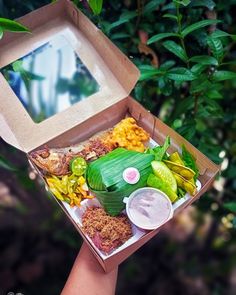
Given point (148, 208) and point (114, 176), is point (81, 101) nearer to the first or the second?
point (114, 176)

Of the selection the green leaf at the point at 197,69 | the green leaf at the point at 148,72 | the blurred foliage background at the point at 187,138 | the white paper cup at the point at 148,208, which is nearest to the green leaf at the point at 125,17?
the blurred foliage background at the point at 187,138

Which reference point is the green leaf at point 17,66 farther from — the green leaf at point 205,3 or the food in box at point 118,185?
the green leaf at point 205,3

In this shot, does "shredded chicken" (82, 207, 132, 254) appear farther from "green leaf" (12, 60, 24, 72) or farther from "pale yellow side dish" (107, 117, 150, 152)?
"green leaf" (12, 60, 24, 72)

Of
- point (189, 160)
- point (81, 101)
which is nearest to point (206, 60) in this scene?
point (189, 160)

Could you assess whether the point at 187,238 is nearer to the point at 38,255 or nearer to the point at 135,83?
the point at 38,255

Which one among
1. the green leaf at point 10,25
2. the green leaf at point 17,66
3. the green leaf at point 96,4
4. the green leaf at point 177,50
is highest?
the green leaf at point 10,25

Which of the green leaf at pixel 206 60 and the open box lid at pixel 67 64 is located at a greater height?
the open box lid at pixel 67 64
